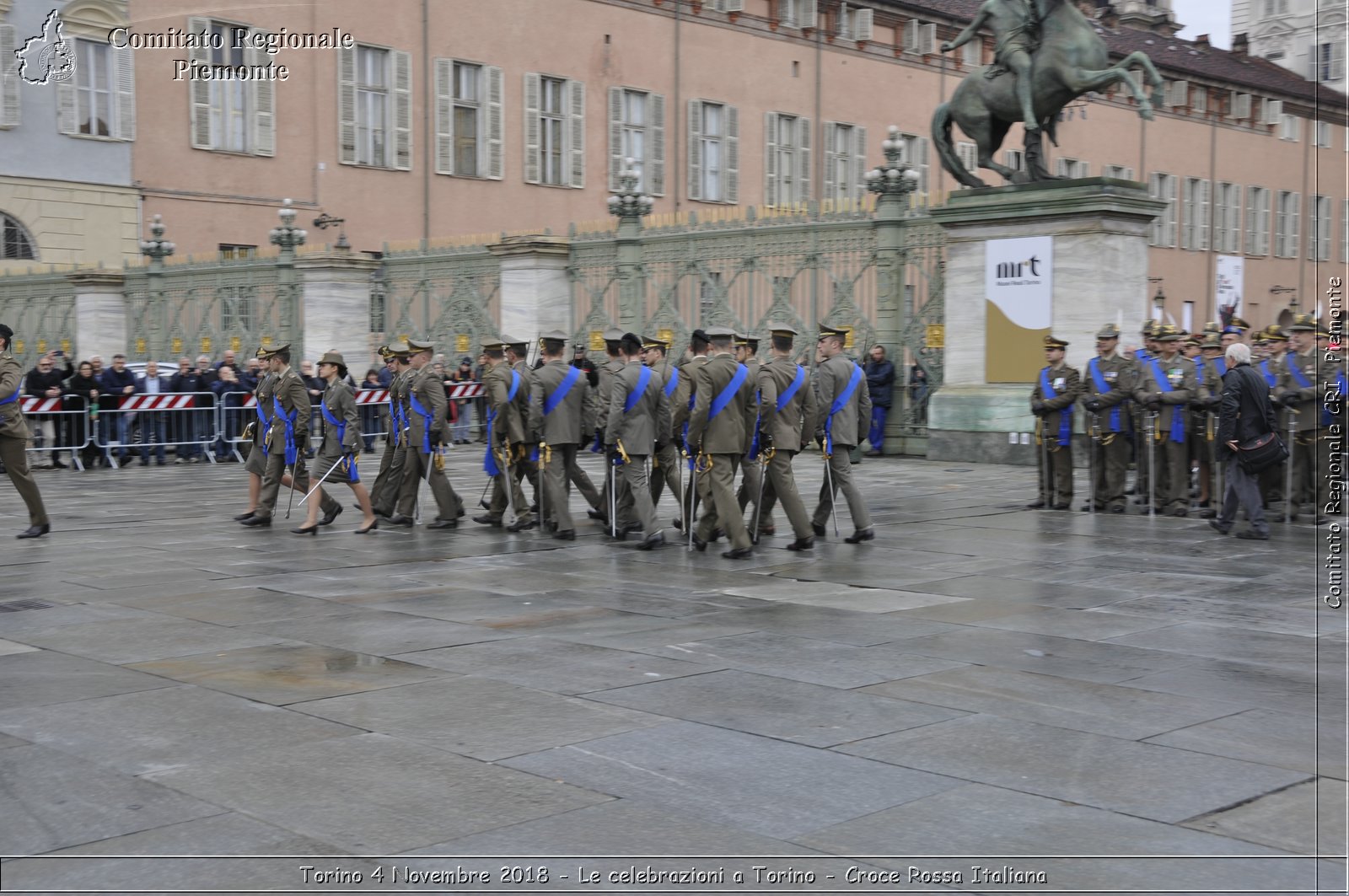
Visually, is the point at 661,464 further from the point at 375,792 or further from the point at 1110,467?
the point at 375,792

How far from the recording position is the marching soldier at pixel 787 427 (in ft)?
39.4

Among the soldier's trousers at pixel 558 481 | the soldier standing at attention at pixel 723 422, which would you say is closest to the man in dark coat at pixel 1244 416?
the soldier standing at attention at pixel 723 422

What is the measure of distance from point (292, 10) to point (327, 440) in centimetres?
2226

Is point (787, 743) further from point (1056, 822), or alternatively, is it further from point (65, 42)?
point (65, 42)

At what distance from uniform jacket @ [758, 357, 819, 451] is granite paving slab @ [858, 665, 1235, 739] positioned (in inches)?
189

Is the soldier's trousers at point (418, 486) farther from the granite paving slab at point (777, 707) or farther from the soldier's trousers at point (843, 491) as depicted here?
the granite paving slab at point (777, 707)

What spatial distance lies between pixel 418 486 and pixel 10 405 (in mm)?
3647

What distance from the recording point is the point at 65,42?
31.2 meters

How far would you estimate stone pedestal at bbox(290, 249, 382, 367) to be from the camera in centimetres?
2781

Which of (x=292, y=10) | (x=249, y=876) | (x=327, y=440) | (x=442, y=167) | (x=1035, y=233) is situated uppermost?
(x=292, y=10)

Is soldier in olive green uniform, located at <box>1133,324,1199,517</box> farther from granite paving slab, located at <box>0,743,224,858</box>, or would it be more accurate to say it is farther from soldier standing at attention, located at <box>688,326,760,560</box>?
granite paving slab, located at <box>0,743,224,858</box>

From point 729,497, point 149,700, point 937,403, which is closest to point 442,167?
point 937,403

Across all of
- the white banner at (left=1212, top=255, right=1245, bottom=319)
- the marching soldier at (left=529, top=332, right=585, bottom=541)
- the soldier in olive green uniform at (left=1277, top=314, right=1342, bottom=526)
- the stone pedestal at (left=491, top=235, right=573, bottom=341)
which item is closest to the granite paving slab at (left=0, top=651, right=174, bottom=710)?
the marching soldier at (left=529, top=332, right=585, bottom=541)

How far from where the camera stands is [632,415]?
41.9ft
